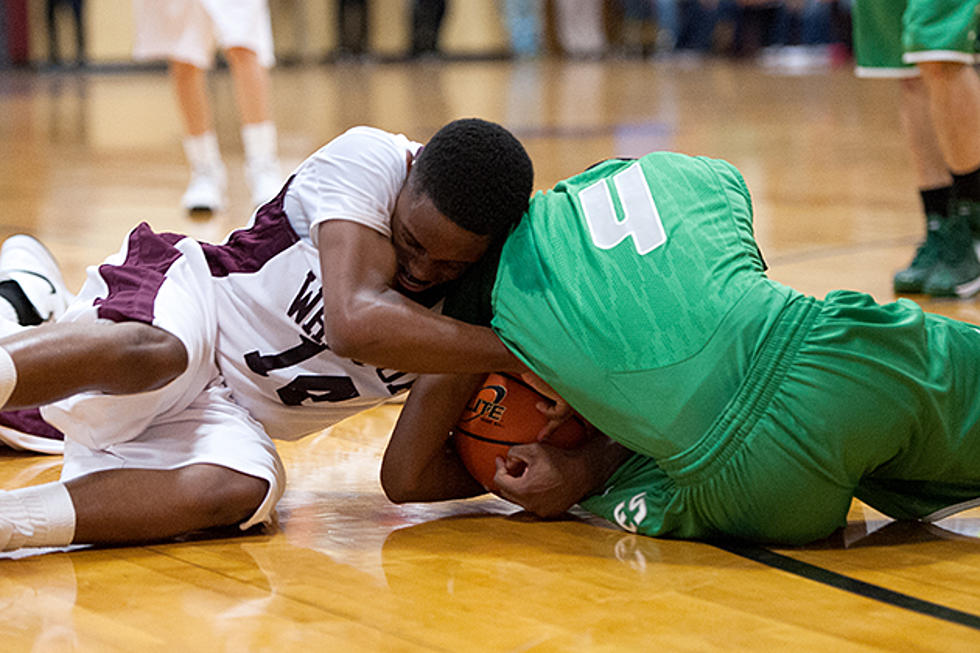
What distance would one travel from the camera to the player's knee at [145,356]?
1726 millimetres

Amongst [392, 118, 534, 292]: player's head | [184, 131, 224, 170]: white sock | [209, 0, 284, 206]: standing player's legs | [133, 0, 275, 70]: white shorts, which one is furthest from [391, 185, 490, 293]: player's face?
[184, 131, 224, 170]: white sock

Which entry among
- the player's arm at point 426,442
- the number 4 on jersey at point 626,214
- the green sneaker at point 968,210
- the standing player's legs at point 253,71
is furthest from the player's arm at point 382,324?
→ the standing player's legs at point 253,71

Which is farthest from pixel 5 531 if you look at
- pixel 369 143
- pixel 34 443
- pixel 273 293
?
pixel 369 143

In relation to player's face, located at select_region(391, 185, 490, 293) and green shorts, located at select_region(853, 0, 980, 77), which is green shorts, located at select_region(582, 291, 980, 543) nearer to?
player's face, located at select_region(391, 185, 490, 293)

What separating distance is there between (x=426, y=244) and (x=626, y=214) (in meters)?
0.28

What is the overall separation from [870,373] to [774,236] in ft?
8.65

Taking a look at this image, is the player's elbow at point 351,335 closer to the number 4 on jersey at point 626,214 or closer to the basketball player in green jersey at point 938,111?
the number 4 on jersey at point 626,214

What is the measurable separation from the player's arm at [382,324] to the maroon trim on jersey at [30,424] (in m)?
0.80

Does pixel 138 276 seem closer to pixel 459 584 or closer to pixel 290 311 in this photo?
pixel 290 311

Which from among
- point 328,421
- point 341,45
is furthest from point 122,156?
point 341,45

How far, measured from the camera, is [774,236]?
4.22 m

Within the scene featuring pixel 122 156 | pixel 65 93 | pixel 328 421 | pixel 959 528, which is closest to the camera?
pixel 959 528

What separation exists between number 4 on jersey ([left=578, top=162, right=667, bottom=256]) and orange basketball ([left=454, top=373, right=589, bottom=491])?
287 millimetres

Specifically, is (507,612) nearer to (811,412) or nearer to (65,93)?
(811,412)
